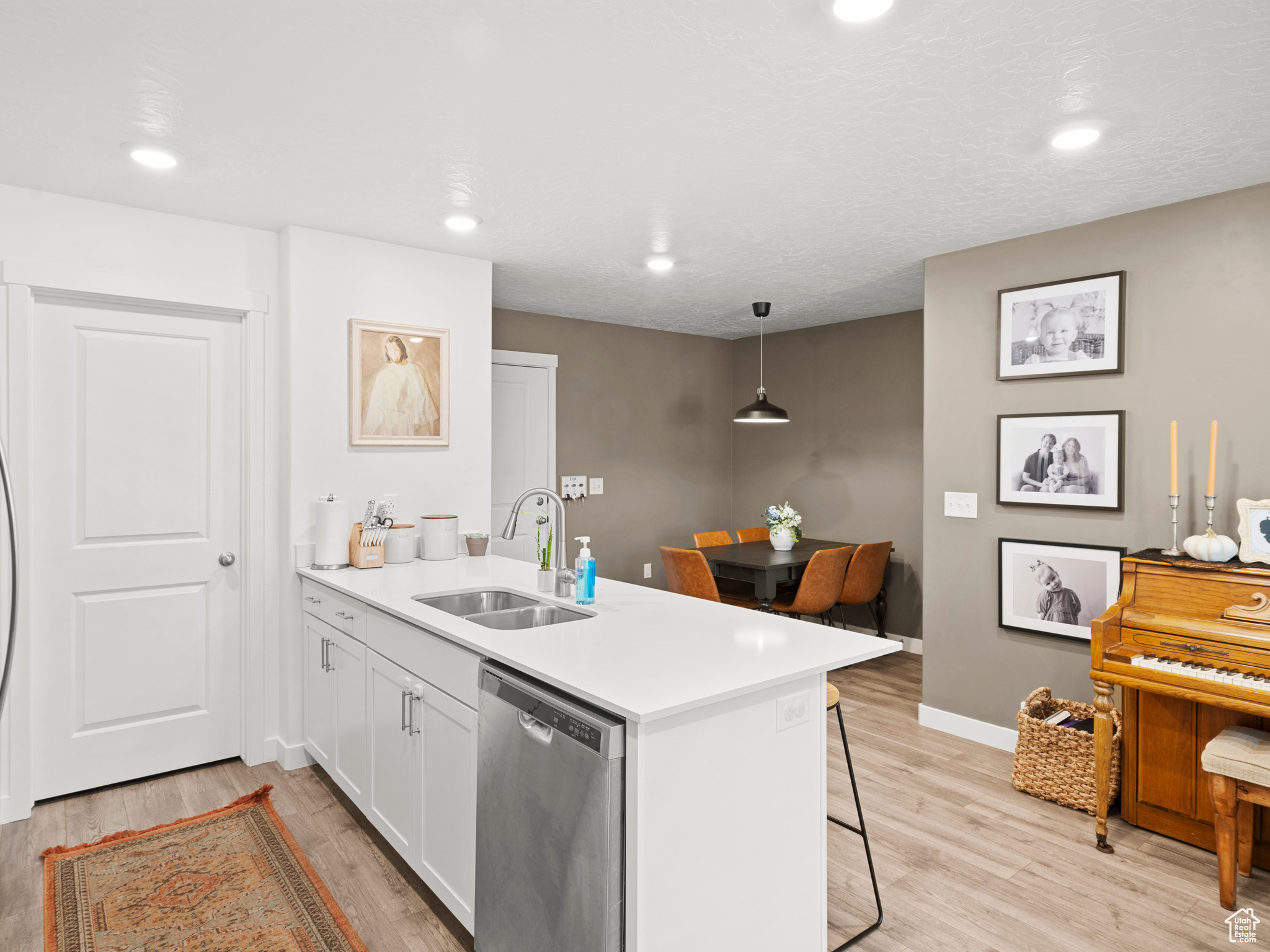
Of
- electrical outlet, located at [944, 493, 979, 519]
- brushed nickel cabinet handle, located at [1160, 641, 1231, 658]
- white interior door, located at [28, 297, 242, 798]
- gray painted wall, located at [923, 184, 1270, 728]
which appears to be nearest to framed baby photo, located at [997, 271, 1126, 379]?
gray painted wall, located at [923, 184, 1270, 728]

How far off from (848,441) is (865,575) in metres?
1.22

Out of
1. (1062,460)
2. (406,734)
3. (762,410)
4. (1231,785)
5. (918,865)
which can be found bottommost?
(918,865)

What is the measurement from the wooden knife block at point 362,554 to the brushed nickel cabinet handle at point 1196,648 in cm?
300

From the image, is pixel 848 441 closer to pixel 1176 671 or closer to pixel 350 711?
pixel 1176 671

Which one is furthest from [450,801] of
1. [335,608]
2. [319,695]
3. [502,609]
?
[319,695]

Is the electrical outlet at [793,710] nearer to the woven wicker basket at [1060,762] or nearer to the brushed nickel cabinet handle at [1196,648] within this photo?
the brushed nickel cabinet handle at [1196,648]

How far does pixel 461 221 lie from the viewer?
3.11 meters

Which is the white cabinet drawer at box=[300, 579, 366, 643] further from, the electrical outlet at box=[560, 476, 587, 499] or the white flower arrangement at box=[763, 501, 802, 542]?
the white flower arrangement at box=[763, 501, 802, 542]

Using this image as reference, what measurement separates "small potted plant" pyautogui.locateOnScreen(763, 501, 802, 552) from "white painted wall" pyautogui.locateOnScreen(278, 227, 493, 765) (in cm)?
215

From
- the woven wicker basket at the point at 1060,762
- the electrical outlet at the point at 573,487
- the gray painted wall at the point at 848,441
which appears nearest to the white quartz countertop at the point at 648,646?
the woven wicker basket at the point at 1060,762

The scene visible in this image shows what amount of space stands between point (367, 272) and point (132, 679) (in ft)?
6.56

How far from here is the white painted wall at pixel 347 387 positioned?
126 inches

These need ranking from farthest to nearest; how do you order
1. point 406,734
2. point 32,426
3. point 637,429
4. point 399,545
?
point 637,429 < point 399,545 < point 32,426 < point 406,734

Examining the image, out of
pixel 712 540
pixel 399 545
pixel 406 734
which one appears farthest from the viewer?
pixel 712 540
